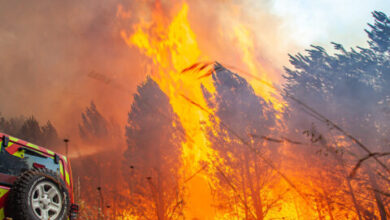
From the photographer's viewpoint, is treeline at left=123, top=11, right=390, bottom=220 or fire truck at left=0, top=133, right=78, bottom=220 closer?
fire truck at left=0, top=133, right=78, bottom=220

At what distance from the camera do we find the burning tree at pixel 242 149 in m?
18.9

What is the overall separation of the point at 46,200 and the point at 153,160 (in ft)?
68.0

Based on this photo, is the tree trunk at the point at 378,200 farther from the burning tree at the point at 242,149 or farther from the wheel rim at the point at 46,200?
the wheel rim at the point at 46,200

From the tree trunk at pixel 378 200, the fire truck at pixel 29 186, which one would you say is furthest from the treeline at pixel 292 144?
the fire truck at pixel 29 186

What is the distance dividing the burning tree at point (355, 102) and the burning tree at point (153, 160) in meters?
10.9

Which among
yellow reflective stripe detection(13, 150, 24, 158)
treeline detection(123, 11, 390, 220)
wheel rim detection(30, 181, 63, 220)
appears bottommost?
wheel rim detection(30, 181, 63, 220)

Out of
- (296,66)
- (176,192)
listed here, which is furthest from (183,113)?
→ (296,66)

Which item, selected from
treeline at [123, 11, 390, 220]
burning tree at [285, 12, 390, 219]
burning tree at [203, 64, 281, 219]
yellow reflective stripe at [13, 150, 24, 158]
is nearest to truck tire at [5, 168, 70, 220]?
yellow reflective stripe at [13, 150, 24, 158]

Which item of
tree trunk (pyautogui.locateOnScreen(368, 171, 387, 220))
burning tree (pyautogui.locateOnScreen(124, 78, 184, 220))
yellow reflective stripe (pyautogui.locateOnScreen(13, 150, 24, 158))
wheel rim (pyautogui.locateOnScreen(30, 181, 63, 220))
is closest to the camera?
wheel rim (pyautogui.locateOnScreen(30, 181, 63, 220))

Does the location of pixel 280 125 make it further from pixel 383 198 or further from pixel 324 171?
pixel 383 198

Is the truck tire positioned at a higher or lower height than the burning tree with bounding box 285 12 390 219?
lower

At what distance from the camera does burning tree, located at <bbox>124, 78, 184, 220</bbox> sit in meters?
23.6

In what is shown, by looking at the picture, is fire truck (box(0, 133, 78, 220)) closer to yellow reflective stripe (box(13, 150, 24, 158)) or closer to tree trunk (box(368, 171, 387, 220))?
yellow reflective stripe (box(13, 150, 24, 158))

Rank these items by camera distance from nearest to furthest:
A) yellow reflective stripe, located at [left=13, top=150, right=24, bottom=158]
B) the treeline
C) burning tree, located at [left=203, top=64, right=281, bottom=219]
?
yellow reflective stripe, located at [left=13, top=150, right=24, bottom=158]
the treeline
burning tree, located at [left=203, top=64, right=281, bottom=219]
